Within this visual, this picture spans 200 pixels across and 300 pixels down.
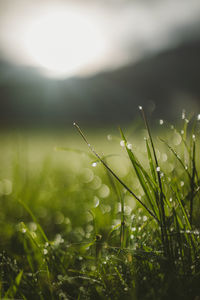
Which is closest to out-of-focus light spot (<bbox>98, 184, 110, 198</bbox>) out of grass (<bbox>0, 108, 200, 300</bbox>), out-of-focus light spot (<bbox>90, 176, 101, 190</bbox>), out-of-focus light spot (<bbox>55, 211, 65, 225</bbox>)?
out-of-focus light spot (<bbox>90, 176, 101, 190</bbox>)

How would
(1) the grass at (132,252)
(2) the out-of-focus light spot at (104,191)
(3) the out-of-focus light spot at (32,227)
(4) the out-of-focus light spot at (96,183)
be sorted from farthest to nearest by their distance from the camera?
(4) the out-of-focus light spot at (96,183), (2) the out-of-focus light spot at (104,191), (3) the out-of-focus light spot at (32,227), (1) the grass at (132,252)

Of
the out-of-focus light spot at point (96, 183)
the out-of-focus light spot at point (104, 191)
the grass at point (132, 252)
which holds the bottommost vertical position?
the grass at point (132, 252)

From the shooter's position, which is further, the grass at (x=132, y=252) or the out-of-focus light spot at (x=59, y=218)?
the out-of-focus light spot at (x=59, y=218)

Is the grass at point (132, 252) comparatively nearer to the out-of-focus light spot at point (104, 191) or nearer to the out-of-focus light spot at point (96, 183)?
the out-of-focus light spot at point (104, 191)

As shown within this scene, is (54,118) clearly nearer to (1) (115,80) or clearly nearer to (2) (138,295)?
(1) (115,80)

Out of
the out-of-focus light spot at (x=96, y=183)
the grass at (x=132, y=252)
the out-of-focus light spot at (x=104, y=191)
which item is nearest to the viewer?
the grass at (x=132, y=252)

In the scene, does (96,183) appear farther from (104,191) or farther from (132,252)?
(132,252)

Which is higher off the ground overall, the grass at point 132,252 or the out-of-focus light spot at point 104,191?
the out-of-focus light spot at point 104,191

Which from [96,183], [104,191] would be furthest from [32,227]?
[96,183]

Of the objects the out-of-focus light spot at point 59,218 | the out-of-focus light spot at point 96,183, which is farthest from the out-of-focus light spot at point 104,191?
the out-of-focus light spot at point 59,218

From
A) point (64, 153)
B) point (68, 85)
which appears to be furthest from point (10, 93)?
point (64, 153)

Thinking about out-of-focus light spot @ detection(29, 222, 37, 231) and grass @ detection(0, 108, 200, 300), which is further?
out-of-focus light spot @ detection(29, 222, 37, 231)

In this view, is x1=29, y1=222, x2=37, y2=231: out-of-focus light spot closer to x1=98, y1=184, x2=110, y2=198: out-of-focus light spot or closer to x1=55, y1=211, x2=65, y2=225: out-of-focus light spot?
x1=55, y1=211, x2=65, y2=225: out-of-focus light spot

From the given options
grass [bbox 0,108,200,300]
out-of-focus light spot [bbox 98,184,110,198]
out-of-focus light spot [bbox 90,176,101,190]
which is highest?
out-of-focus light spot [bbox 90,176,101,190]
